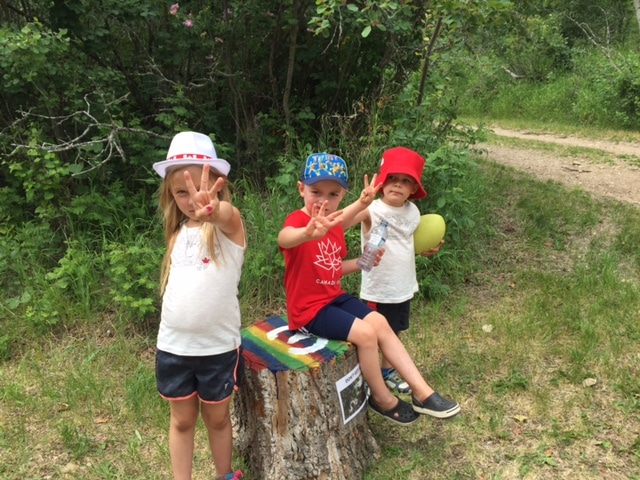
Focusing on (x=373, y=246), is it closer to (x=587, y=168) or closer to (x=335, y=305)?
(x=335, y=305)

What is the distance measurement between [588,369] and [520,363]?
1.31 feet

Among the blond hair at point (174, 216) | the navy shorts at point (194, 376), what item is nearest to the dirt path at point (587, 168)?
the blond hair at point (174, 216)

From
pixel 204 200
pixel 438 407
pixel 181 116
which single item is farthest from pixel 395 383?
pixel 181 116

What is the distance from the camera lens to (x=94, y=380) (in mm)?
3451

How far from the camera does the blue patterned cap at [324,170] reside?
2512mm

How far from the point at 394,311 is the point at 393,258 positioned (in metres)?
0.35

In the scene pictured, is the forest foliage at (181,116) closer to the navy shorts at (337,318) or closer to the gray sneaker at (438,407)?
the navy shorts at (337,318)

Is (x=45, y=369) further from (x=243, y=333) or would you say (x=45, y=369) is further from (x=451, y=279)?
(x=451, y=279)

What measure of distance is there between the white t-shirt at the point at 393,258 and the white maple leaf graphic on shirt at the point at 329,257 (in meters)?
0.37

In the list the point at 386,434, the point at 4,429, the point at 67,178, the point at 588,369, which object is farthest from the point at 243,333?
the point at 67,178

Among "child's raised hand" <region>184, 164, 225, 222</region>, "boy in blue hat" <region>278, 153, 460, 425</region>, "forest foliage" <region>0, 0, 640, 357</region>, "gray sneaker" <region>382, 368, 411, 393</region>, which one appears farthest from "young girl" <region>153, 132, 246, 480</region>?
"forest foliage" <region>0, 0, 640, 357</region>

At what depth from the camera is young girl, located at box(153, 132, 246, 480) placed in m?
2.20

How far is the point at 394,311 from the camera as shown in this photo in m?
3.15

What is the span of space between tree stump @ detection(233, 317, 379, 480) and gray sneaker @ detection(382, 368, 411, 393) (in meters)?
0.68
